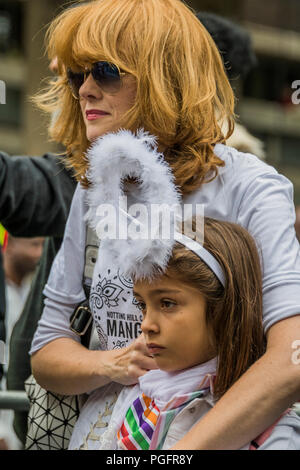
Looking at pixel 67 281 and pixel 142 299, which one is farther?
pixel 67 281

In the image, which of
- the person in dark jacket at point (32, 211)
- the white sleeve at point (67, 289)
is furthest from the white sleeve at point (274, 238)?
the person in dark jacket at point (32, 211)

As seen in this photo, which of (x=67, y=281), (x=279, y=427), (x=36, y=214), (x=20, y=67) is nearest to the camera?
(x=279, y=427)

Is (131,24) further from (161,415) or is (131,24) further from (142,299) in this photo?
(161,415)

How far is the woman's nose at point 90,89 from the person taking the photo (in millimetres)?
2439

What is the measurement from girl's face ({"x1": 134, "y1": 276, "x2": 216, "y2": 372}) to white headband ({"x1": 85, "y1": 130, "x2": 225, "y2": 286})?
0.18ft

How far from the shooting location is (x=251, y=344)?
2100 mm

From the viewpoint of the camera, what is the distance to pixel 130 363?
2287 millimetres

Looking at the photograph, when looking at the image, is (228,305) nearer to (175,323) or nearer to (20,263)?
(175,323)

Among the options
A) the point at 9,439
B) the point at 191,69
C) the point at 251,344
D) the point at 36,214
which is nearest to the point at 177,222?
the point at 251,344

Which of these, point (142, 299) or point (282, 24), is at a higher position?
point (142, 299)

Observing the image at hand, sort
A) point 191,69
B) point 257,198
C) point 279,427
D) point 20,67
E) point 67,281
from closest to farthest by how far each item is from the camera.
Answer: point 279,427, point 257,198, point 191,69, point 67,281, point 20,67

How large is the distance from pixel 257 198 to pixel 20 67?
47.3 ft

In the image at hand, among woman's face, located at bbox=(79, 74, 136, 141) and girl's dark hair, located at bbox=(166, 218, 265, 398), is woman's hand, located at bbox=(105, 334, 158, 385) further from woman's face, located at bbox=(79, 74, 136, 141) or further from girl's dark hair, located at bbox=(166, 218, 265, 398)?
woman's face, located at bbox=(79, 74, 136, 141)

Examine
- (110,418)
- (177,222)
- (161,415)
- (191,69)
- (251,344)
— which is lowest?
(110,418)
